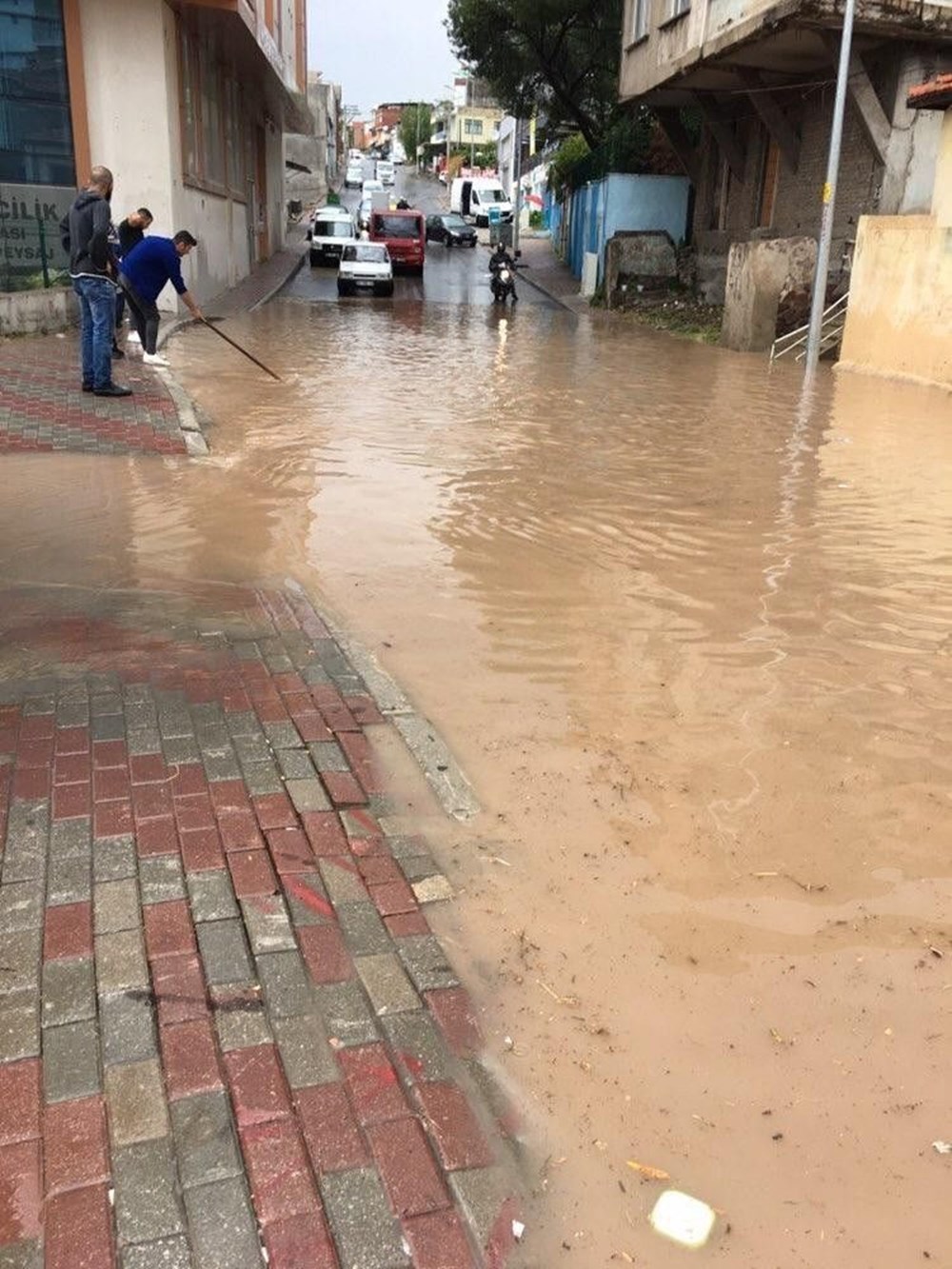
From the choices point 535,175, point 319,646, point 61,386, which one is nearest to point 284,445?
point 61,386

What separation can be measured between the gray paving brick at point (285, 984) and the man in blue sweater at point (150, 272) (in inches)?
362

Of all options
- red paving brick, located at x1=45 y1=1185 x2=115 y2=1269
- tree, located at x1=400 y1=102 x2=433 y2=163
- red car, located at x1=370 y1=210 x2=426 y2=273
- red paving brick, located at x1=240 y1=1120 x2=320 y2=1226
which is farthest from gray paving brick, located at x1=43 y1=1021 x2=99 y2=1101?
tree, located at x1=400 y1=102 x2=433 y2=163

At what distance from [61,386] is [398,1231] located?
10048 mm

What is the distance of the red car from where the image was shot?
3466cm

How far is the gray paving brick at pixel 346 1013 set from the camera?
2400mm

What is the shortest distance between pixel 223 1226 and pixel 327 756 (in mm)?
1824

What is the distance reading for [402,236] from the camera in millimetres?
34844

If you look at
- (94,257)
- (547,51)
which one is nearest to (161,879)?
(94,257)

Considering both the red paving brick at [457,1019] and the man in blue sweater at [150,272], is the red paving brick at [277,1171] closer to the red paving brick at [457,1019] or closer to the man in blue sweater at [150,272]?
the red paving brick at [457,1019]

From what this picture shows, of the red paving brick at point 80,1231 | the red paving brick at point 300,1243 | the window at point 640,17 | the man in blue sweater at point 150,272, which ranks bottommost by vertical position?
the red paving brick at point 300,1243

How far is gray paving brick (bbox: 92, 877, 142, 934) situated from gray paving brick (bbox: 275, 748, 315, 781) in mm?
722

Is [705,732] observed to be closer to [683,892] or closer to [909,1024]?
[683,892]

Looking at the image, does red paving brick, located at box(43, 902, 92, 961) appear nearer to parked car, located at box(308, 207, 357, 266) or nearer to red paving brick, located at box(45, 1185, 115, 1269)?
red paving brick, located at box(45, 1185, 115, 1269)

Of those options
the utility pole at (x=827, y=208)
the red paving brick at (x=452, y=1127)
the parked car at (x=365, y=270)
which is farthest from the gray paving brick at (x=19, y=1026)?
the parked car at (x=365, y=270)
